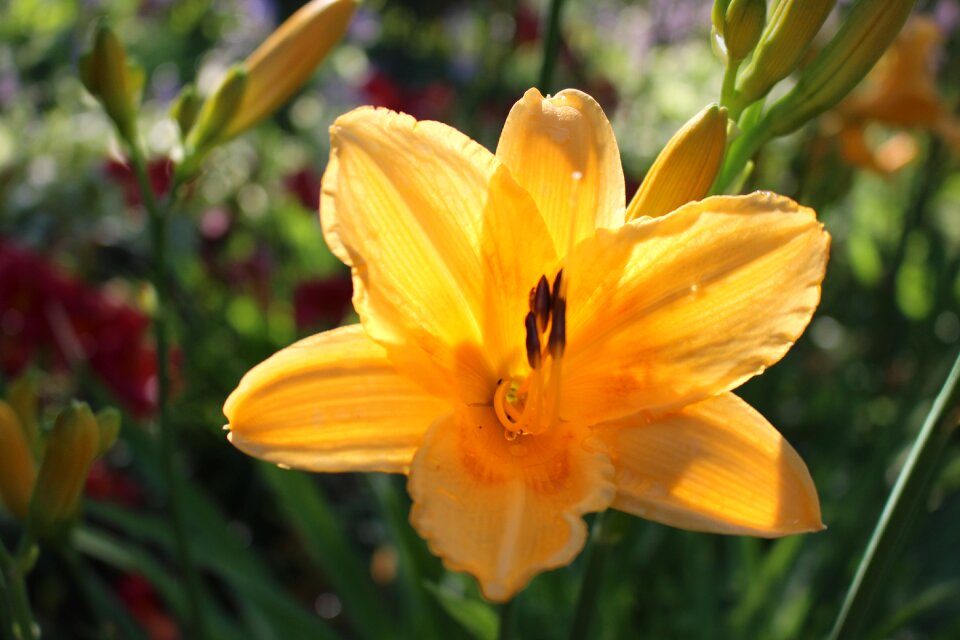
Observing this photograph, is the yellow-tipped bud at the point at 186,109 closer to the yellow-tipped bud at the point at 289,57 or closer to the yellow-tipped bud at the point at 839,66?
the yellow-tipped bud at the point at 289,57

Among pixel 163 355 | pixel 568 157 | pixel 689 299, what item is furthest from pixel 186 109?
pixel 689 299

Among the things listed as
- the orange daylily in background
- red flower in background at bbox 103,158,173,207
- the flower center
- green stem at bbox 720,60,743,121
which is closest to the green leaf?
the flower center

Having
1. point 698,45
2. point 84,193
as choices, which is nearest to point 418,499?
point 84,193

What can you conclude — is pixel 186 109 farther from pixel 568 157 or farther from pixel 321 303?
pixel 321 303

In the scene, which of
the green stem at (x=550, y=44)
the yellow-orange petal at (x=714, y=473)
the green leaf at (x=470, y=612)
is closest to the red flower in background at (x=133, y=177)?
the green stem at (x=550, y=44)

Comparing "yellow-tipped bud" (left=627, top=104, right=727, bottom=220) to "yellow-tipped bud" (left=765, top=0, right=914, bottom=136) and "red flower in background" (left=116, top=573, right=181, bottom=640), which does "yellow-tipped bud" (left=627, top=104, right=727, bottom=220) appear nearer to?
"yellow-tipped bud" (left=765, top=0, right=914, bottom=136)

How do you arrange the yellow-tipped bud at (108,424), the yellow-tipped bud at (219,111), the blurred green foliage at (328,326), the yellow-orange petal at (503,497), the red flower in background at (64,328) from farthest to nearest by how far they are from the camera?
1. the red flower in background at (64,328)
2. the blurred green foliage at (328,326)
3. the yellow-tipped bud at (219,111)
4. the yellow-tipped bud at (108,424)
5. the yellow-orange petal at (503,497)
